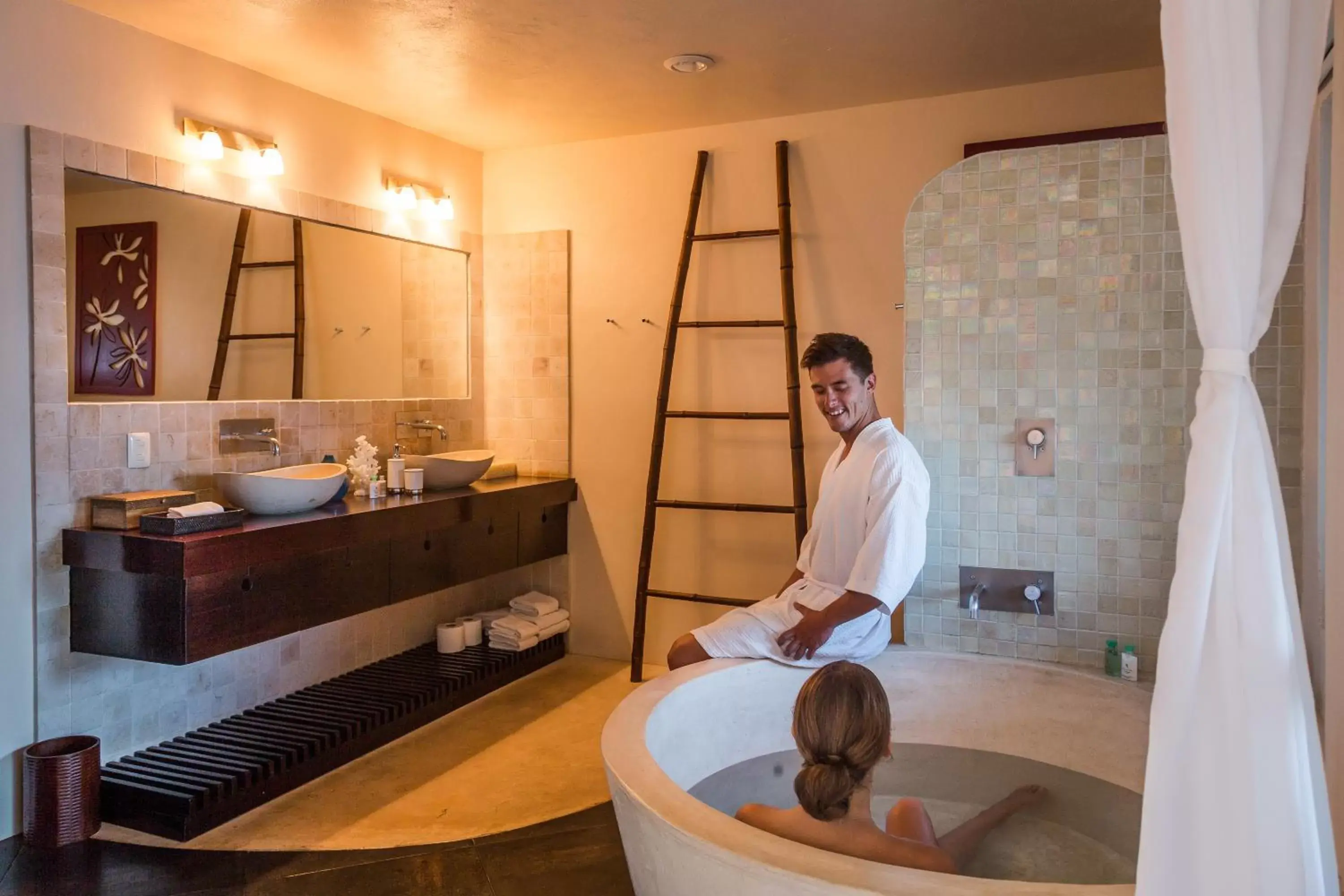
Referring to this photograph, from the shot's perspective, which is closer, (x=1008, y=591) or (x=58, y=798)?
(x=58, y=798)

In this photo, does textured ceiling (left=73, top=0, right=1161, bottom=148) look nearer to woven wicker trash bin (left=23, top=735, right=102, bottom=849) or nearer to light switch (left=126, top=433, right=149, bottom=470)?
light switch (left=126, top=433, right=149, bottom=470)

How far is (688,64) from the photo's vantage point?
3.82m

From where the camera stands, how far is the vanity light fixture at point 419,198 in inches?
183

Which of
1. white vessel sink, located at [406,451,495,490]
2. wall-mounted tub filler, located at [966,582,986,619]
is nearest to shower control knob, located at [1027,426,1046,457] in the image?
wall-mounted tub filler, located at [966,582,986,619]

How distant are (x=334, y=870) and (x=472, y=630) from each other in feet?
6.54

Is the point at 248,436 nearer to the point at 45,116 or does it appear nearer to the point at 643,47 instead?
the point at 45,116

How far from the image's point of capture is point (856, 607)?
10.1ft

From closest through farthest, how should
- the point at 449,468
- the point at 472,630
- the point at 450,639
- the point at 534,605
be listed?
the point at 449,468 < the point at 450,639 < the point at 472,630 < the point at 534,605

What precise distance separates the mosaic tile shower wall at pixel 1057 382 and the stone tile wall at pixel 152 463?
97.9 inches

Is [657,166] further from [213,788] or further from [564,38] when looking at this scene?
[213,788]

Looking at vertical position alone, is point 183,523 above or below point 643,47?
below

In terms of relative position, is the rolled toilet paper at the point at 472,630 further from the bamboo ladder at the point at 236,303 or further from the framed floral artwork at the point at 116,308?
the framed floral artwork at the point at 116,308

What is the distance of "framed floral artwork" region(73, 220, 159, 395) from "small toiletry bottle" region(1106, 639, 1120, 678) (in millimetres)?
3377

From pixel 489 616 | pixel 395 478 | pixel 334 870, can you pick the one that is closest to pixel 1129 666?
pixel 334 870
